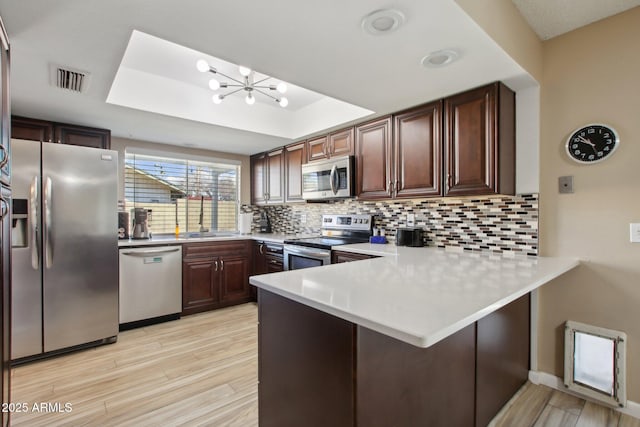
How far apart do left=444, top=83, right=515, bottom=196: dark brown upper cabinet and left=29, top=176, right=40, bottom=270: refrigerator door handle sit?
3.18 metres

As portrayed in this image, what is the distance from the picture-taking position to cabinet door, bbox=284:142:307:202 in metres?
3.69

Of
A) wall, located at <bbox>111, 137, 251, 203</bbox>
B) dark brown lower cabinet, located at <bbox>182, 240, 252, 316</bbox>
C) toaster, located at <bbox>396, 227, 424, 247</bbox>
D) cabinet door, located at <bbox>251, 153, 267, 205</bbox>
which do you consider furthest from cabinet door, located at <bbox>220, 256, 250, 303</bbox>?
toaster, located at <bbox>396, 227, 424, 247</bbox>

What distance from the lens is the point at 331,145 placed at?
329cm

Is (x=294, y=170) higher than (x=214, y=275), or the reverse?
(x=294, y=170)

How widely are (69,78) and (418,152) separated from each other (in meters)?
2.54

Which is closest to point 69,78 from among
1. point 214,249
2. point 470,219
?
point 214,249

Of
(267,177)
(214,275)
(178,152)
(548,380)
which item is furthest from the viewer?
(267,177)

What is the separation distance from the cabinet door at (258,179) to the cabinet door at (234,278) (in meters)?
0.97

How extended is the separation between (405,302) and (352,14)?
1.21 metres

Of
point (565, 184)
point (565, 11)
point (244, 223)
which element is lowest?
point (244, 223)

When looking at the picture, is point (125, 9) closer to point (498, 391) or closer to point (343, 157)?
point (343, 157)

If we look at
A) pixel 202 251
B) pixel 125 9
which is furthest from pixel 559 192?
pixel 202 251

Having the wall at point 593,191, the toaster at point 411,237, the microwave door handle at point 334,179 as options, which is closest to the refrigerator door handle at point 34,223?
the microwave door handle at point 334,179

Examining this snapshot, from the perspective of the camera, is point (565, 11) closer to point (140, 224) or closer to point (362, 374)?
point (362, 374)
